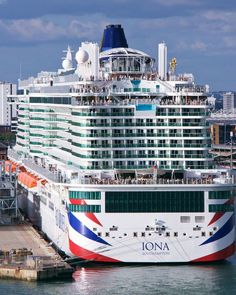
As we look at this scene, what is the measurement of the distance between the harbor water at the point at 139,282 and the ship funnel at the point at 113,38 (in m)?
17.7

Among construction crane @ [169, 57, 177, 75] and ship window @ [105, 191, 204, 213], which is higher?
construction crane @ [169, 57, 177, 75]

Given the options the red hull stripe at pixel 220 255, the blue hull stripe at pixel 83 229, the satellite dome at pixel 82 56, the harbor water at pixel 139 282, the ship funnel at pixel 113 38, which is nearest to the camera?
the harbor water at pixel 139 282

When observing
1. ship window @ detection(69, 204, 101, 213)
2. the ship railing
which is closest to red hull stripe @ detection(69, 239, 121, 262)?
ship window @ detection(69, 204, 101, 213)

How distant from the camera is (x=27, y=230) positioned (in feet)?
192

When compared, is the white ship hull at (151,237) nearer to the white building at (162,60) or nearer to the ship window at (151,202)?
the ship window at (151,202)

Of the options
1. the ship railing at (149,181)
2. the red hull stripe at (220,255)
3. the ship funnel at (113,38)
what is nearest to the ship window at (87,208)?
the ship railing at (149,181)

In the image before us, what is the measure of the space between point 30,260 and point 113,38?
19.0 metres

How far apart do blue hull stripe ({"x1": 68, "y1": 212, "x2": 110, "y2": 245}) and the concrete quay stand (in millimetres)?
1417

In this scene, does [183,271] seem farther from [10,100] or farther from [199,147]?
[10,100]

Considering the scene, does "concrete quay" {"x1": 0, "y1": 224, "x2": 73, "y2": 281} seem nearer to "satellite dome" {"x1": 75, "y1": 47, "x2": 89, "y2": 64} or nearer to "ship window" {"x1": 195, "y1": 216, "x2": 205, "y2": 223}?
"ship window" {"x1": 195, "y1": 216, "x2": 205, "y2": 223}

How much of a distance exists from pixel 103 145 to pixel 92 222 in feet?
12.2

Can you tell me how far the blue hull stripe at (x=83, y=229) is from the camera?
47219 mm

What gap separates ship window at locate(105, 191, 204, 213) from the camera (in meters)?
47.3

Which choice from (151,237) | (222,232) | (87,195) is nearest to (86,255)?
(87,195)
